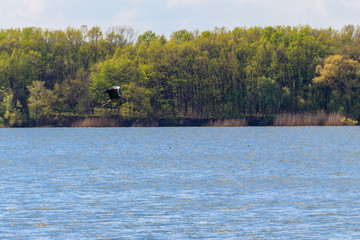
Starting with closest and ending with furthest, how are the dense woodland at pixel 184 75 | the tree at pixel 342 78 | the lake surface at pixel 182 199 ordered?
the lake surface at pixel 182 199
the tree at pixel 342 78
the dense woodland at pixel 184 75

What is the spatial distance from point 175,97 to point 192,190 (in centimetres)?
13030

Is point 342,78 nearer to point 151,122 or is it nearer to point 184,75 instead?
point 184,75

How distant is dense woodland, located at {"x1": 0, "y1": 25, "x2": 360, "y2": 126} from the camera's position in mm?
152875

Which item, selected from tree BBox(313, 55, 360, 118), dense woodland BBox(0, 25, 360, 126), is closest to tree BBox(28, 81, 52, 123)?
dense woodland BBox(0, 25, 360, 126)

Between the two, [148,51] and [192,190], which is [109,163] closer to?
[192,190]

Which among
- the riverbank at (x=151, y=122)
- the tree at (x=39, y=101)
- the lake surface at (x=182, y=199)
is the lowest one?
the riverbank at (x=151, y=122)

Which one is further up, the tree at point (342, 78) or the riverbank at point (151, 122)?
the tree at point (342, 78)

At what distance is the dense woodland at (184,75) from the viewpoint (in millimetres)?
152875

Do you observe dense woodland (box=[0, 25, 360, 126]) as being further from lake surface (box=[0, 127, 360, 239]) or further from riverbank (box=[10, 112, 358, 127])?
lake surface (box=[0, 127, 360, 239])

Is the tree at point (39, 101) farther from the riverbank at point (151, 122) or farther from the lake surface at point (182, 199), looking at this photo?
the lake surface at point (182, 199)

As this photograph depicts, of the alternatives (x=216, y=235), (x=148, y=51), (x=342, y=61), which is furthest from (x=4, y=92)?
(x=216, y=235)

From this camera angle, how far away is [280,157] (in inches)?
2537

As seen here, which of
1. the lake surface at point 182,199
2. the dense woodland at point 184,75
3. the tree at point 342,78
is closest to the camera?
the lake surface at point 182,199

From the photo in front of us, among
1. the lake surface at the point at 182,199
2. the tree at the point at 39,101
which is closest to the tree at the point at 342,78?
the tree at the point at 39,101
